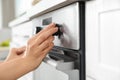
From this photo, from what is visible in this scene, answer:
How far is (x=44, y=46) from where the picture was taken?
51 centimetres

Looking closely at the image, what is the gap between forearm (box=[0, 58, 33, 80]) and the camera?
1.44ft

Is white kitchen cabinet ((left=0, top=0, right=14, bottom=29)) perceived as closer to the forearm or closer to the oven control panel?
the oven control panel

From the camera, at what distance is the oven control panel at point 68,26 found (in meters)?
0.50

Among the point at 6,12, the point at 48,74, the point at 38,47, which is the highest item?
the point at 6,12

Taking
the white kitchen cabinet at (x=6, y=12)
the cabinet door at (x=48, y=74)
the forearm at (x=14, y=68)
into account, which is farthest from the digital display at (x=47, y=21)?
the white kitchen cabinet at (x=6, y=12)

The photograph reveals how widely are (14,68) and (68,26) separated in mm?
171

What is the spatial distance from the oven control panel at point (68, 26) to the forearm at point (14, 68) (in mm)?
117

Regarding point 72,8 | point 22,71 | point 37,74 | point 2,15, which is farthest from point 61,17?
point 2,15

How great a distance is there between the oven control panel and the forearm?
12 cm

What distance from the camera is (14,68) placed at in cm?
45
